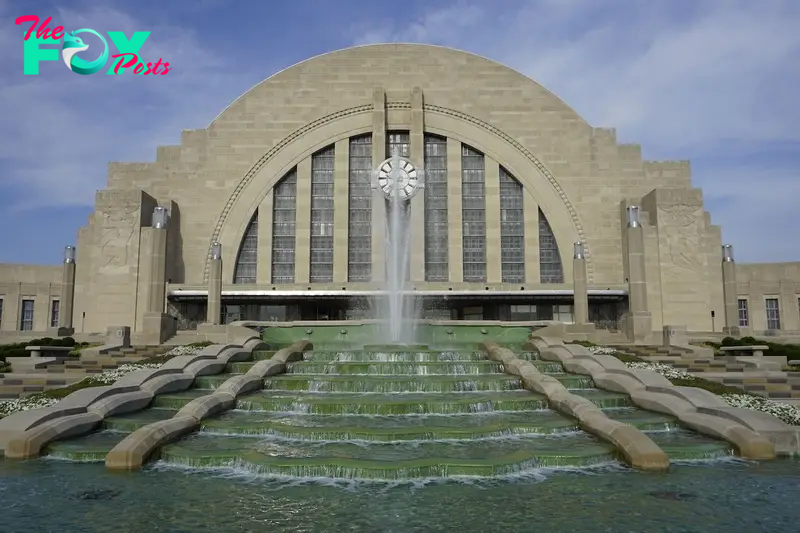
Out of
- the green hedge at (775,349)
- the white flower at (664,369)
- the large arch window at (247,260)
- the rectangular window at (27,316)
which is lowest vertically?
the white flower at (664,369)

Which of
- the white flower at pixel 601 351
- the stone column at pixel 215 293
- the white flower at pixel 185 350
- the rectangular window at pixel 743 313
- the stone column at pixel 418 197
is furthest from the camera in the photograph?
the rectangular window at pixel 743 313

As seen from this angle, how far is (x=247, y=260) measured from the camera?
3912 cm

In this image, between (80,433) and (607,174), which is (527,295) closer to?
(607,174)

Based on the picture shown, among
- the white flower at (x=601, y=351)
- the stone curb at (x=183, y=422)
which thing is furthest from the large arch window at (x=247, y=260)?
the white flower at (x=601, y=351)

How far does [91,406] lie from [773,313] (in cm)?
3954

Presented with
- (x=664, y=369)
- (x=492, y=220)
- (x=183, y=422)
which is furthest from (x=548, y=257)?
(x=183, y=422)

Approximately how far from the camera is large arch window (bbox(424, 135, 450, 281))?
127ft

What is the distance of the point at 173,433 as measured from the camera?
11.0 meters

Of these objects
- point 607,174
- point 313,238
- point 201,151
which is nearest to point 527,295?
point 607,174

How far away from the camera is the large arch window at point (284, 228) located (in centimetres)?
3891

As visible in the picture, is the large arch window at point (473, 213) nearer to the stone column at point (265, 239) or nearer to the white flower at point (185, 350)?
the stone column at point (265, 239)

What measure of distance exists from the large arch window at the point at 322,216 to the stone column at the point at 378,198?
3.05 meters

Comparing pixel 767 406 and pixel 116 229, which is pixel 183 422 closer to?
pixel 767 406

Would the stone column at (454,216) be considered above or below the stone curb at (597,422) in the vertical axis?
above
